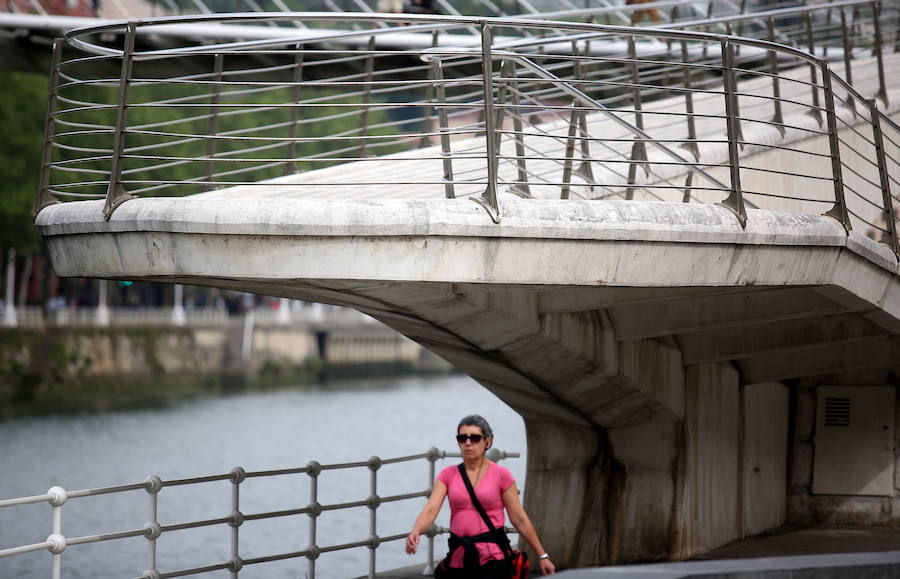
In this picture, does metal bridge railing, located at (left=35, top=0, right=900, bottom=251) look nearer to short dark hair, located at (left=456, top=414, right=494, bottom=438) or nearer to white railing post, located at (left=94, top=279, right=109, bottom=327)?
short dark hair, located at (left=456, top=414, right=494, bottom=438)

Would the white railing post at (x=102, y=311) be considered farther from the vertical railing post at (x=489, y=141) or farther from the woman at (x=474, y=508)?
the woman at (x=474, y=508)

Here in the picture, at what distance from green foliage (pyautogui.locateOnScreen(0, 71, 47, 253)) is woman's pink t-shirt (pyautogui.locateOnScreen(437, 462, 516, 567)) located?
49.5 metres

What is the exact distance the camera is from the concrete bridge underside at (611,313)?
25.2ft

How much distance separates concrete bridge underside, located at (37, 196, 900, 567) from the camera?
25.2ft

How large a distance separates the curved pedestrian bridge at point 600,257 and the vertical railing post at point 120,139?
0.6 inches

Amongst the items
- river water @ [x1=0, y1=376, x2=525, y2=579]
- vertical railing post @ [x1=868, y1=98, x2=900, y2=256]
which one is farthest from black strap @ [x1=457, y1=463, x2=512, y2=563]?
river water @ [x1=0, y1=376, x2=525, y2=579]

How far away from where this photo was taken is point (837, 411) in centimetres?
1250

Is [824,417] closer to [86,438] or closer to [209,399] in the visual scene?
[86,438]

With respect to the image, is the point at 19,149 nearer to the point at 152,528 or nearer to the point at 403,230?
the point at 152,528

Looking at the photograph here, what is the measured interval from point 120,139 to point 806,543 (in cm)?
648

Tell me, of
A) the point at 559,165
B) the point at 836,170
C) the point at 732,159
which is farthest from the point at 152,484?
the point at 836,170

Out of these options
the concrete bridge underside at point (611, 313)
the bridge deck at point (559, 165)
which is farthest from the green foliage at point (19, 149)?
the concrete bridge underside at point (611, 313)

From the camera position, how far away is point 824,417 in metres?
12.6

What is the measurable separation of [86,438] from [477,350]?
1430 inches
